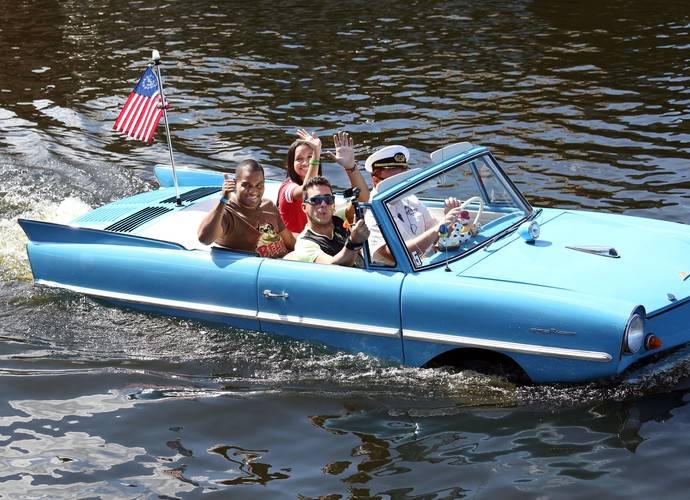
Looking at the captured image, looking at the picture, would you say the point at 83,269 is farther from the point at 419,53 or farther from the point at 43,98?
the point at 419,53

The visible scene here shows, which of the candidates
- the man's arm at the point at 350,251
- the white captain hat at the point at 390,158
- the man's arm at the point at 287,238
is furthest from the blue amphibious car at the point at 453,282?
the man's arm at the point at 287,238

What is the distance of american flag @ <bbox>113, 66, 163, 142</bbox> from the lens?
862cm

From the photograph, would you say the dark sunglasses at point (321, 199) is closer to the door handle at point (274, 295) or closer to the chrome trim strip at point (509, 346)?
the door handle at point (274, 295)

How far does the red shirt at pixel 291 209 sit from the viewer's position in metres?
8.30

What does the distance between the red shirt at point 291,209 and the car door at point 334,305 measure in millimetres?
1171

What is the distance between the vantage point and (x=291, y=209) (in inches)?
328

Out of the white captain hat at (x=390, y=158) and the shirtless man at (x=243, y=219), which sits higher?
the white captain hat at (x=390, y=158)

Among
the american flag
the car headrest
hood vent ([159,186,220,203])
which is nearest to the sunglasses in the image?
the car headrest

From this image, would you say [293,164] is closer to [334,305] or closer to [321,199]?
[321,199]

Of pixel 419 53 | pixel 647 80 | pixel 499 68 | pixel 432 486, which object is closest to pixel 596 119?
pixel 647 80

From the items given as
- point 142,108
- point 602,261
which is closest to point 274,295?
point 602,261

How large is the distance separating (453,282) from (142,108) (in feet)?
11.3

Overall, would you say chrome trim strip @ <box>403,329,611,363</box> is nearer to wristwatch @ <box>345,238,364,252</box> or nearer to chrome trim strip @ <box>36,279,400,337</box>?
chrome trim strip @ <box>36,279,400,337</box>

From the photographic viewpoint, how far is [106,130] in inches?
542
